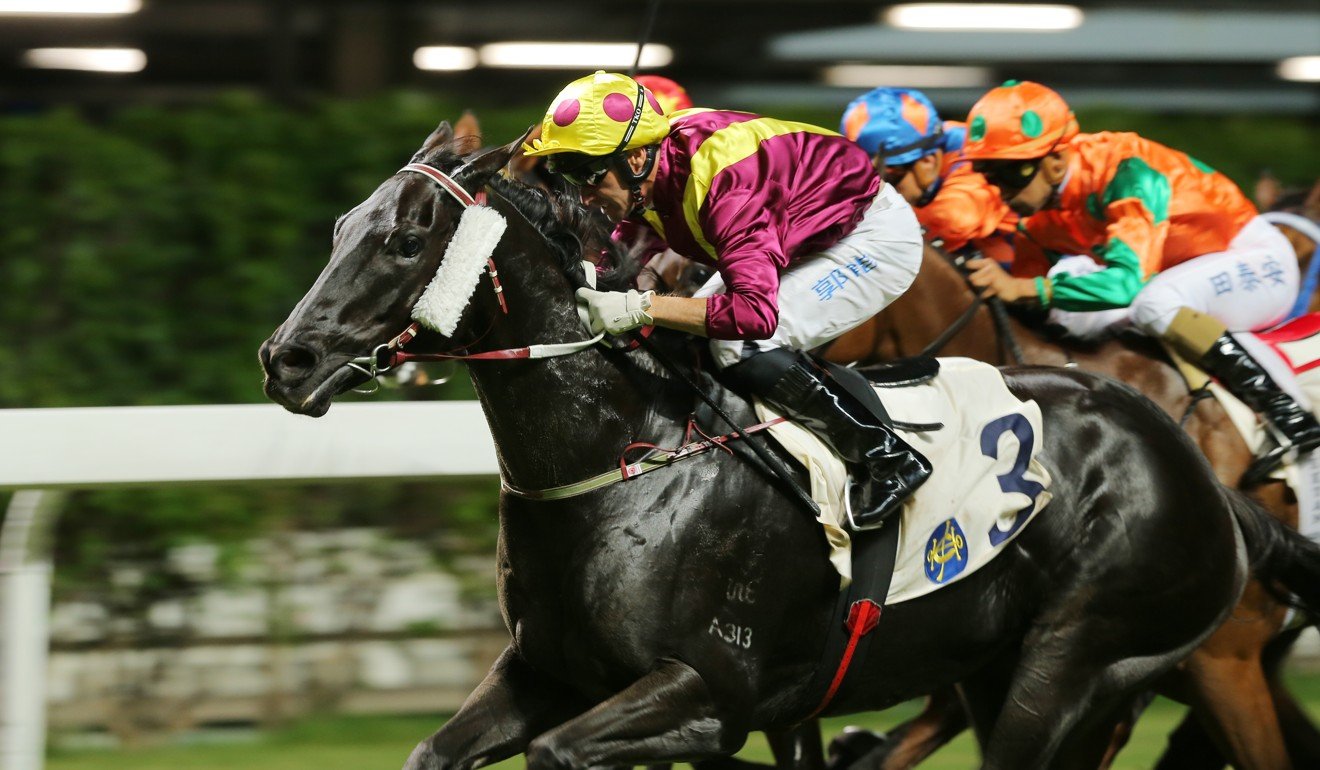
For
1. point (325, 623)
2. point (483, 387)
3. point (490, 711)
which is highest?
point (483, 387)

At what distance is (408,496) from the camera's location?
5152 millimetres

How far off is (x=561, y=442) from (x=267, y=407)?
113cm

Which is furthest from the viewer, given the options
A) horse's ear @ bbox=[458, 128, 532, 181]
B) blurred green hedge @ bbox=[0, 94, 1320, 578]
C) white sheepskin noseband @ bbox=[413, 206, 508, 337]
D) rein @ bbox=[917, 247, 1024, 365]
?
blurred green hedge @ bbox=[0, 94, 1320, 578]

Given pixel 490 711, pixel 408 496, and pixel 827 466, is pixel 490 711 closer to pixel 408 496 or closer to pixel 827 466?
pixel 827 466

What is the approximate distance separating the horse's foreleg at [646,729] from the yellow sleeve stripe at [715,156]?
0.82 m

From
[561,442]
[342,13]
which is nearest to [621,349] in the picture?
[561,442]

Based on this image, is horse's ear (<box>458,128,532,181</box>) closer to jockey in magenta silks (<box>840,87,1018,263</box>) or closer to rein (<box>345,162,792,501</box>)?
rein (<box>345,162,792,501</box>)

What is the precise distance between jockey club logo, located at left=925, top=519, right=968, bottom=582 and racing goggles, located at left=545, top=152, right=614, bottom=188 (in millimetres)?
972

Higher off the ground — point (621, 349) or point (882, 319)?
point (621, 349)

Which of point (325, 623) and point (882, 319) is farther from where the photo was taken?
point (325, 623)

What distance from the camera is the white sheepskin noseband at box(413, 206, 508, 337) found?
2758mm

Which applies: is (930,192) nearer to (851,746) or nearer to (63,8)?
(851,746)

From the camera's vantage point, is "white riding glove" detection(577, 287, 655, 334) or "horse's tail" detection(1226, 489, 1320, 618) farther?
"horse's tail" detection(1226, 489, 1320, 618)

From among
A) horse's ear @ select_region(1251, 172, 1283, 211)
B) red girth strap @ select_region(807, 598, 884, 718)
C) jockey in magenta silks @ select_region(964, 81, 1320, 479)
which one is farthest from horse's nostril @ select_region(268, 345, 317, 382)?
horse's ear @ select_region(1251, 172, 1283, 211)
